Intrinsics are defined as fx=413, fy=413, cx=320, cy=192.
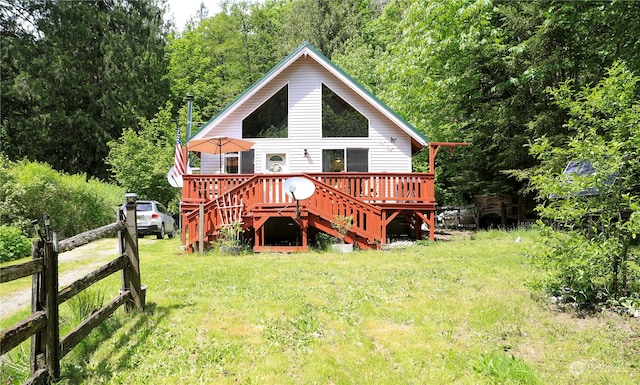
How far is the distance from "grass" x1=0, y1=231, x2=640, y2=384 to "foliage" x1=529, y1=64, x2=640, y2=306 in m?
0.51

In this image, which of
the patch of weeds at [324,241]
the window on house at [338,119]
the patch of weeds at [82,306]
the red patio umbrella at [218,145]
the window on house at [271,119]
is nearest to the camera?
the patch of weeds at [82,306]

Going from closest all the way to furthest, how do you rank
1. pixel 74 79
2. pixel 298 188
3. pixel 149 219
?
pixel 298 188, pixel 149 219, pixel 74 79

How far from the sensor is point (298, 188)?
10875 millimetres

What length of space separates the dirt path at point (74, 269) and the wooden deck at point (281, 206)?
2.29 m

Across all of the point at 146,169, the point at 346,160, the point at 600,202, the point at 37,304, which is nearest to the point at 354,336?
the point at 37,304

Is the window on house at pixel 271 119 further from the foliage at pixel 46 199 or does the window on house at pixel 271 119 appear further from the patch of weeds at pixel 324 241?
the foliage at pixel 46 199

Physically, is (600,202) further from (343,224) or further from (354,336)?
(343,224)

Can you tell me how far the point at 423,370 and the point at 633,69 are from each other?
9.84m

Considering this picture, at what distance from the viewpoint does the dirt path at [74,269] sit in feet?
20.3

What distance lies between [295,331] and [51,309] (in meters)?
2.49

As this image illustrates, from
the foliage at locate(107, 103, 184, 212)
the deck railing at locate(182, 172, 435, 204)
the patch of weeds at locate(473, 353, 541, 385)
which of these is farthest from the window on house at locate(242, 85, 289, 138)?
the patch of weeds at locate(473, 353, 541, 385)

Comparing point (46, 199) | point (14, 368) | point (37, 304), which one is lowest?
point (14, 368)

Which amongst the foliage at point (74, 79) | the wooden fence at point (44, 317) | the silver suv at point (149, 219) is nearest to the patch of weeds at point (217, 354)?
the wooden fence at point (44, 317)

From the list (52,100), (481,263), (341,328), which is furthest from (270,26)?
(341,328)
